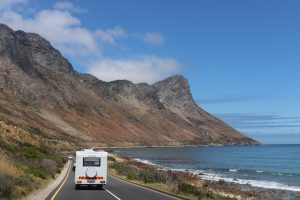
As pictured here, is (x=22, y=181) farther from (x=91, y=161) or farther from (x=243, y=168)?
(x=243, y=168)

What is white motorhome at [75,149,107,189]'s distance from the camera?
30.0 meters

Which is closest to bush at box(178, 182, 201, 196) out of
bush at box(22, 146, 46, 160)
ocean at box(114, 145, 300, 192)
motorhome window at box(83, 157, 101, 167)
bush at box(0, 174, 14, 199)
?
motorhome window at box(83, 157, 101, 167)

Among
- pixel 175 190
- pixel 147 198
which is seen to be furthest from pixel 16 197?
pixel 175 190

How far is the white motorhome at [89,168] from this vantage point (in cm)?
3005

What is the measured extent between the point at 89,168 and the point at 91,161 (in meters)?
0.45

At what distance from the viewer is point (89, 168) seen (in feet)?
98.7

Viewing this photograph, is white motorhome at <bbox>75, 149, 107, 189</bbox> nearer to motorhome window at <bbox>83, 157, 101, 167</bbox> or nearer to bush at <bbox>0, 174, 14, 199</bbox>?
motorhome window at <bbox>83, 157, 101, 167</bbox>

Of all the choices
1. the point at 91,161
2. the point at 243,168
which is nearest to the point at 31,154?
the point at 91,161

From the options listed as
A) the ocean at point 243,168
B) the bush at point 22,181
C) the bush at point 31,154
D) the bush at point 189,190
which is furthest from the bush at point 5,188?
the ocean at point 243,168

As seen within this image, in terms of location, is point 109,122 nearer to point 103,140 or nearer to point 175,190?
point 103,140

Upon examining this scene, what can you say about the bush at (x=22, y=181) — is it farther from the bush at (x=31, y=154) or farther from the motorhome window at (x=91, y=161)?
the bush at (x=31, y=154)

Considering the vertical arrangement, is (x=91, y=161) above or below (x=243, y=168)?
below

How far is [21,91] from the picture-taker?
163 m

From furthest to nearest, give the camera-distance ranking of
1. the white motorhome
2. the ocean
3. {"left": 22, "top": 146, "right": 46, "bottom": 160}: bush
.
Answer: the ocean
{"left": 22, "top": 146, "right": 46, "bottom": 160}: bush
the white motorhome
